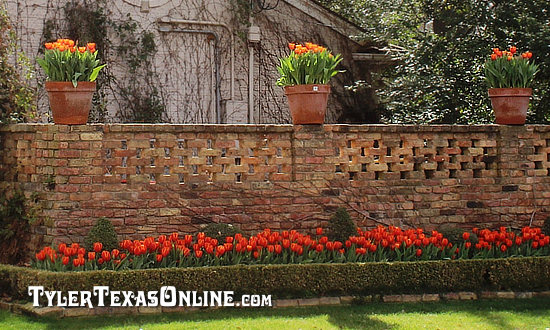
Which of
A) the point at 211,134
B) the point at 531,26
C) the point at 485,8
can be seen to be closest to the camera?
the point at 211,134

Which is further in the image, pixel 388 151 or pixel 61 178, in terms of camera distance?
pixel 388 151

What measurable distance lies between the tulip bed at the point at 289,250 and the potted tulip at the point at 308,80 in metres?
1.31

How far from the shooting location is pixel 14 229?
25.5 ft

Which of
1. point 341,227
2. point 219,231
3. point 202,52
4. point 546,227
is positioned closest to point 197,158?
point 219,231

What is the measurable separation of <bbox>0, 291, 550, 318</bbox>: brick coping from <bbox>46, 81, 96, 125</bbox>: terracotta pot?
191cm

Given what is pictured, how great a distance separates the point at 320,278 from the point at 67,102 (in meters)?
3.10

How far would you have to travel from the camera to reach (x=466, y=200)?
8617 millimetres

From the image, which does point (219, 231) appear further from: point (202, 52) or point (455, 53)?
point (202, 52)

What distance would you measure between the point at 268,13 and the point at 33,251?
Answer: 7.14m

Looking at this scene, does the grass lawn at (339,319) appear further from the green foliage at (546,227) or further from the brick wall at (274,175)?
the green foliage at (546,227)

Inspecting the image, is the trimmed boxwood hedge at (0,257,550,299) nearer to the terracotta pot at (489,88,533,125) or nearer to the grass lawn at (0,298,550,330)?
the grass lawn at (0,298,550,330)

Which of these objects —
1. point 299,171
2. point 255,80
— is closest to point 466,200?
point 299,171

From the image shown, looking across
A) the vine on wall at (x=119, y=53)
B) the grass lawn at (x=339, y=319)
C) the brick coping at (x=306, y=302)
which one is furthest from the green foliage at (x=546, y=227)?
the vine on wall at (x=119, y=53)

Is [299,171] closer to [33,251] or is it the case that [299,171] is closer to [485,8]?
[33,251]
